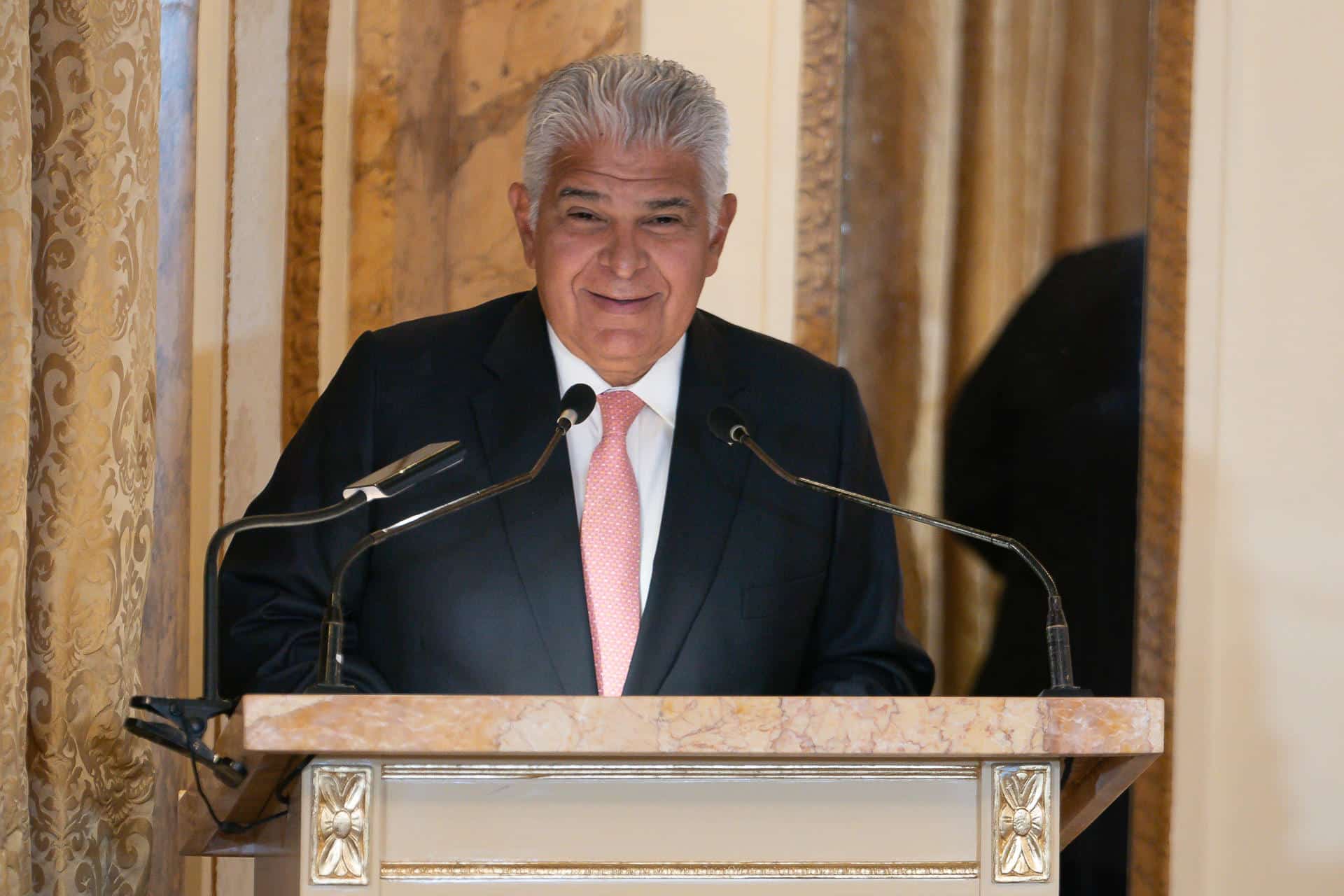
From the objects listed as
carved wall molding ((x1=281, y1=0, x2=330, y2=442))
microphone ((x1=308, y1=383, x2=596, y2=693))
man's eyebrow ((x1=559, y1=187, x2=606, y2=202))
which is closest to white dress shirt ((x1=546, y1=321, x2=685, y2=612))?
man's eyebrow ((x1=559, y1=187, x2=606, y2=202))

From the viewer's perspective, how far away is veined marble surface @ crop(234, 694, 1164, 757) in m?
1.50

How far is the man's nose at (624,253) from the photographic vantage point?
9.21 ft

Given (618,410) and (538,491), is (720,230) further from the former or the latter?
(538,491)

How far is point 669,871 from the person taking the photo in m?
1.61

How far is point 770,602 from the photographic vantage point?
8.79ft

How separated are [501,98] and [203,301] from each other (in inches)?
29.9

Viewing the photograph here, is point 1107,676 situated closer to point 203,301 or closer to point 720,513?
point 720,513

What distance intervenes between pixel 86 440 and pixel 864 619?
1.28 m

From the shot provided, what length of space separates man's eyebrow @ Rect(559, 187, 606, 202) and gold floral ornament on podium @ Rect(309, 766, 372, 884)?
4.83 feet

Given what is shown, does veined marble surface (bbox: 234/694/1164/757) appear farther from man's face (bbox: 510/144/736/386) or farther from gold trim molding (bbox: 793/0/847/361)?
gold trim molding (bbox: 793/0/847/361)

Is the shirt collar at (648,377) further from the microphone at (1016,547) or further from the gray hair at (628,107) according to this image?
the microphone at (1016,547)

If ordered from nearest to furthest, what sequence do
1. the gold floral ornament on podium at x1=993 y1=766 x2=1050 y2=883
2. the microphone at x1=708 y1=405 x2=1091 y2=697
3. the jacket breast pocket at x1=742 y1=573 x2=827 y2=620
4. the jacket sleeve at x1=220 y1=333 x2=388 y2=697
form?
1. the gold floral ornament on podium at x1=993 y1=766 x2=1050 y2=883
2. the microphone at x1=708 y1=405 x2=1091 y2=697
3. the jacket sleeve at x1=220 y1=333 x2=388 y2=697
4. the jacket breast pocket at x1=742 y1=573 x2=827 y2=620

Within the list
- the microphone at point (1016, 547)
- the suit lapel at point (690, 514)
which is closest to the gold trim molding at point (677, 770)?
the microphone at point (1016, 547)

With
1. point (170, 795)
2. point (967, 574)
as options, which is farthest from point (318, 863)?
point (967, 574)
